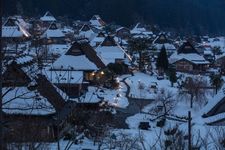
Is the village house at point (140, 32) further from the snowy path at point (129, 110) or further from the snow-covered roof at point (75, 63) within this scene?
the snowy path at point (129, 110)

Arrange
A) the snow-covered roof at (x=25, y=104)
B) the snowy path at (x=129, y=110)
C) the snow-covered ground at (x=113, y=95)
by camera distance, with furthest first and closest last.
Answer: the snow-covered ground at (x=113, y=95)
the snowy path at (x=129, y=110)
the snow-covered roof at (x=25, y=104)

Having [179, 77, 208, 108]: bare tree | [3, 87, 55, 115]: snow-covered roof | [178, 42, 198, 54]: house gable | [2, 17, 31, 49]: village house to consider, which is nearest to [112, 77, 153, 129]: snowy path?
[179, 77, 208, 108]: bare tree

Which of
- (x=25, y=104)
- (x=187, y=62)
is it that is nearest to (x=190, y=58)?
(x=187, y=62)

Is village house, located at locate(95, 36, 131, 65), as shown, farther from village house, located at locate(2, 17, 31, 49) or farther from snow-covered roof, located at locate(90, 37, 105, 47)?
village house, located at locate(2, 17, 31, 49)

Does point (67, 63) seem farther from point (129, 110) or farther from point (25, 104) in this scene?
point (25, 104)

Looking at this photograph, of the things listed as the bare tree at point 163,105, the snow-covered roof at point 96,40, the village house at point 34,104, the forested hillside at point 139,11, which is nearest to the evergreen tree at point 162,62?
the snow-covered roof at point 96,40
